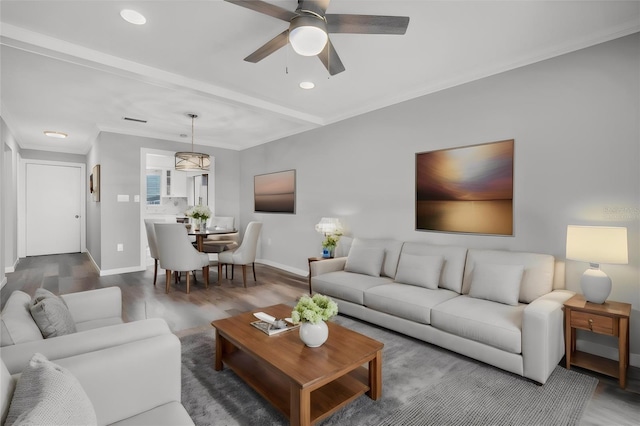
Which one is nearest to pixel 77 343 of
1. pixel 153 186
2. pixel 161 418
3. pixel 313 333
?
pixel 161 418

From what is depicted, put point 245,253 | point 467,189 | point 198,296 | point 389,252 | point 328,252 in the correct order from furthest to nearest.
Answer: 1. point 245,253
2. point 328,252
3. point 198,296
4. point 389,252
5. point 467,189

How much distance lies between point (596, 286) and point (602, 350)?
26.3 inches

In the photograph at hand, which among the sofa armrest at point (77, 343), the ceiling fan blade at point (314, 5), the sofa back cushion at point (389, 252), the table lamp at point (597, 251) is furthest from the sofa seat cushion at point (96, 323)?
the table lamp at point (597, 251)

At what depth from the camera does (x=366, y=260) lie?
384 cm

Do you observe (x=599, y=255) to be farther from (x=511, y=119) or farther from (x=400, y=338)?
(x=400, y=338)

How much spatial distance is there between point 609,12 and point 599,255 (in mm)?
1774

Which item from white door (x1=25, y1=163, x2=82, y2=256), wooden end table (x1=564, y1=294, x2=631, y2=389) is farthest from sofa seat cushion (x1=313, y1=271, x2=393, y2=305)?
white door (x1=25, y1=163, x2=82, y2=256)

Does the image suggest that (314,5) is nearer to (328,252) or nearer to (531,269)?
(531,269)

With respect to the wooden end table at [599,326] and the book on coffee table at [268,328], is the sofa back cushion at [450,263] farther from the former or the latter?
the book on coffee table at [268,328]

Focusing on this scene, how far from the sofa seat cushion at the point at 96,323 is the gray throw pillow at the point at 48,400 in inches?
49.4

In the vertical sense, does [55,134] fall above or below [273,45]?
above

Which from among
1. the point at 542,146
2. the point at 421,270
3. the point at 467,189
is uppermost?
the point at 542,146

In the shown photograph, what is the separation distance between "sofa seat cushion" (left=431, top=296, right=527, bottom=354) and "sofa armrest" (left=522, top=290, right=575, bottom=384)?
Result: 0.22 feet

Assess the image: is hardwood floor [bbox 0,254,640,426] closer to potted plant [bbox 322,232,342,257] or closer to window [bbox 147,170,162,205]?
potted plant [bbox 322,232,342,257]
